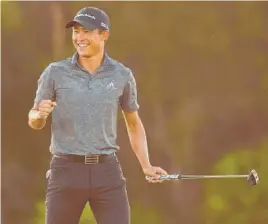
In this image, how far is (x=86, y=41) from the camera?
3.77 meters

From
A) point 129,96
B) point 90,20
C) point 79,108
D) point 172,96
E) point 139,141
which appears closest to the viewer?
point 79,108

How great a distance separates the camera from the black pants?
3.67 metres

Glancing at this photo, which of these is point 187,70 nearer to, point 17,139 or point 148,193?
point 148,193

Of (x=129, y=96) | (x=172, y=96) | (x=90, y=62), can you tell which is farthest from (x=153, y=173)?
(x=172, y=96)

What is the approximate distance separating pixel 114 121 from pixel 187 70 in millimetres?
3144

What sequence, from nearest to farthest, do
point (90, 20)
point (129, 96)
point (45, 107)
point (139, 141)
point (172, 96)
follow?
point (45, 107), point (90, 20), point (129, 96), point (139, 141), point (172, 96)

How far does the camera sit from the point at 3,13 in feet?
22.1

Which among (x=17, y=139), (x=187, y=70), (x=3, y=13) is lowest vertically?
(x=17, y=139)

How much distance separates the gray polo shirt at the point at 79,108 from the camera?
366 centimetres

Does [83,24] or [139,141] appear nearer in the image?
[83,24]

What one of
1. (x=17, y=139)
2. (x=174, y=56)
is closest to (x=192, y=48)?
(x=174, y=56)

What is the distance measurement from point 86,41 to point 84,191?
2.17ft

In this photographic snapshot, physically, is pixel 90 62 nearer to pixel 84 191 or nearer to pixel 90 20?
pixel 90 20

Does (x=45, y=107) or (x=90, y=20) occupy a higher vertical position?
(x=90, y=20)
